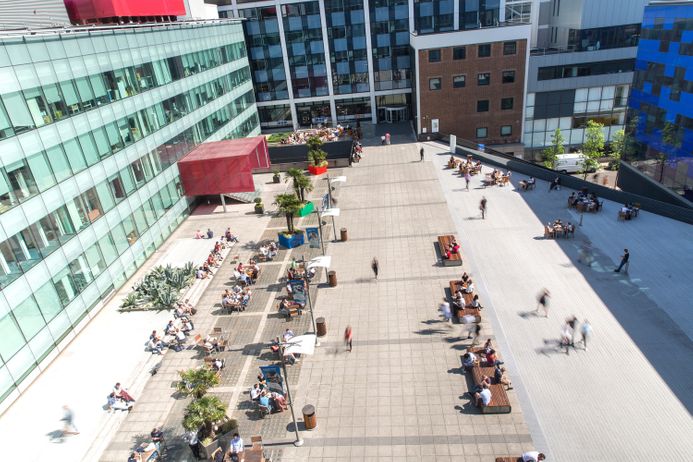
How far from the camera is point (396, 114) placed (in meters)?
68.8

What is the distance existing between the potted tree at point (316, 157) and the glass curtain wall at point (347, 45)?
22.1m

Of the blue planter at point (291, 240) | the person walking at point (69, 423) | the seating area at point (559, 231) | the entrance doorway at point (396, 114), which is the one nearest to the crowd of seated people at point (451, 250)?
the seating area at point (559, 231)

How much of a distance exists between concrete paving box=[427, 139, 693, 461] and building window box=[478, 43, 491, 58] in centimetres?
2452

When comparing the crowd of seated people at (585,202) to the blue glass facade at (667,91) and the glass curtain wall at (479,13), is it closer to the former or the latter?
the blue glass facade at (667,91)

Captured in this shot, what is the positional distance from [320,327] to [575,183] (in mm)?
27524

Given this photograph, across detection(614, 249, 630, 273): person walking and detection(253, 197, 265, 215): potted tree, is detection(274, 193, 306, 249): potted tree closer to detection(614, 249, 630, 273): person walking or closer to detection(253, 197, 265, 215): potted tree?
detection(253, 197, 265, 215): potted tree

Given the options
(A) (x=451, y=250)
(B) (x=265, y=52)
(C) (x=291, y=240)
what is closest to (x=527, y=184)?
(A) (x=451, y=250)

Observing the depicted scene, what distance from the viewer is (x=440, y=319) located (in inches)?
903

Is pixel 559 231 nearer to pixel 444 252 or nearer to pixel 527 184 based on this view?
pixel 444 252

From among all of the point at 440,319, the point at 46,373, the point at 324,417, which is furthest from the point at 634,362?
the point at 46,373

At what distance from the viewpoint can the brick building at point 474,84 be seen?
50812mm

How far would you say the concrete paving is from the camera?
52.7 ft

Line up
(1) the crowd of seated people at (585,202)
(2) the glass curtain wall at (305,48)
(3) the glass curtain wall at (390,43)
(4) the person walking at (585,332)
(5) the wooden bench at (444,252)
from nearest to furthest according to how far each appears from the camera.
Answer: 1. (4) the person walking at (585,332)
2. (5) the wooden bench at (444,252)
3. (1) the crowd of seated people at (585,202)
4. (3) the glass curtain wall at (390,43)
5. (2) the glass curtain wall at (305,48)

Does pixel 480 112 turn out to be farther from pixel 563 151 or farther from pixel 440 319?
pixel 440 319
